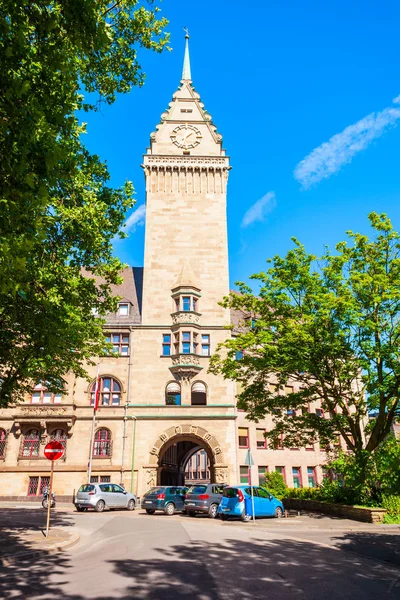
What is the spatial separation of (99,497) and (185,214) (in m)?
23.2

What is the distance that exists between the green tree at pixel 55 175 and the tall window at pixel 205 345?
16803mm

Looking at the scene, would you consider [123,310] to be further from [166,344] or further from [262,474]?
[262,474]

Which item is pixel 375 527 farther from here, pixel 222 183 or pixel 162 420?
pixel 222 183

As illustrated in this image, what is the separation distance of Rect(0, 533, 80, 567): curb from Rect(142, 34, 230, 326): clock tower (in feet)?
75.1

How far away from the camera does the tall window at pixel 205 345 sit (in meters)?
33.9

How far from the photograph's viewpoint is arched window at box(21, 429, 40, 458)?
3053 cm

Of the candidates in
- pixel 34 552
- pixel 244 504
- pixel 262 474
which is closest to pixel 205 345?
pixel 262 474

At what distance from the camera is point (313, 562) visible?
970 centimetres

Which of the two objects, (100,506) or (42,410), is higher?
(42,410)

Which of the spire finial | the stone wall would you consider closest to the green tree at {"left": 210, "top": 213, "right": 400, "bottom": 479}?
the stone wall

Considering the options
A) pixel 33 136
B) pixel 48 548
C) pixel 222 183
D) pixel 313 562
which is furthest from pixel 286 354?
pixel 222 183

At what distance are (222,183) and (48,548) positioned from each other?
108 ft

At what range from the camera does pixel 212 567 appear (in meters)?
8.79

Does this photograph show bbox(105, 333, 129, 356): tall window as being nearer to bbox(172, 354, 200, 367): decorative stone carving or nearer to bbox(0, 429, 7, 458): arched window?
bbox(172, 354, 200, 367): decorative stone carving
